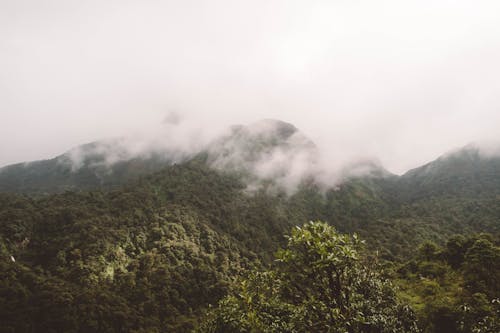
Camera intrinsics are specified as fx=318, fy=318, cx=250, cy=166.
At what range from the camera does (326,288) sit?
380 inches

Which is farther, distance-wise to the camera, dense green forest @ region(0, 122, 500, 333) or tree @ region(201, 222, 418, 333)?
dense green forest @ region(0, 122, 500, 333)

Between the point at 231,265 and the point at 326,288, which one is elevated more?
the point at 326,288

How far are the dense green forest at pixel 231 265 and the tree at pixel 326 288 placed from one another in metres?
0.05

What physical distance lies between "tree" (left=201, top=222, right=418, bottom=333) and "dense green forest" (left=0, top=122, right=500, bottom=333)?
5 centimetres

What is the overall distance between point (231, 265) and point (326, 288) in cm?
12897

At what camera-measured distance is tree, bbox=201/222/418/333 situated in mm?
8969

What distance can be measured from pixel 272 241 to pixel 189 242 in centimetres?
5172

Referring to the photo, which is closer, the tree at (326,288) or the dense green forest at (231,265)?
the tree at (326,288)

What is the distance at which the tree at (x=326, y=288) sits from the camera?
29.4ft

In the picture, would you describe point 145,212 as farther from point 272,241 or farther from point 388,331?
point 388,331

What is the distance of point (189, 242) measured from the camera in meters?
135

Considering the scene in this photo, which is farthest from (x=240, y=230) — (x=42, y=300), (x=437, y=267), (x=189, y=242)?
(x=437, y=267)

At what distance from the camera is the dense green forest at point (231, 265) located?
9.95 metres

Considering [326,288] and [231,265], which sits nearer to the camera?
[326,288]
